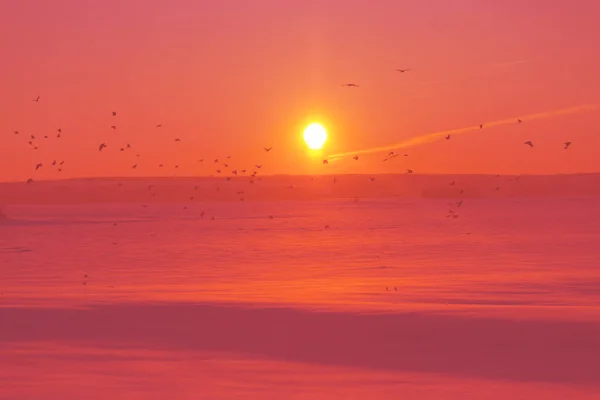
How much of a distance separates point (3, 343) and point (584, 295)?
45.9 ft

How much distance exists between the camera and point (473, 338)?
16.2 m

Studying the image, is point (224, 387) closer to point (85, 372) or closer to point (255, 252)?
point (85, 372)

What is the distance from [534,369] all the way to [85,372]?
6.55 metres

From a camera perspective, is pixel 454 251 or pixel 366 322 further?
pixel 454 251

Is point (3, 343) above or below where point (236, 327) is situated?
below

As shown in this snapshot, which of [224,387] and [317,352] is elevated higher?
[317,352]

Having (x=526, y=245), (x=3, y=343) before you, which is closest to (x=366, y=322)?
(x=3, y=343)

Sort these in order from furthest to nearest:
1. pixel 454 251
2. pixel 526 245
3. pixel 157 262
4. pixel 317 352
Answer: pixel 526 245 < pixel 454 251 < pixel 157 262 < pixel 317 352

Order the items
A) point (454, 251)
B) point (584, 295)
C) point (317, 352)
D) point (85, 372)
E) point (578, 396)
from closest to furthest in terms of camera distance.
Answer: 1. point (578, 396)
2. point (85, 372)
3. point (317, 352)
4. point (584, 295)
5. point (454, 251)

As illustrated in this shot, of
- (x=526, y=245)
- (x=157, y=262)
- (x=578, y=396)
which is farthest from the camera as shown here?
(x=526, y=245)

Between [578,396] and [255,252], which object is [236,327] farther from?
[255,252]

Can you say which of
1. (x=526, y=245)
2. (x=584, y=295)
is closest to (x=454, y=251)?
(x=526, y=245)

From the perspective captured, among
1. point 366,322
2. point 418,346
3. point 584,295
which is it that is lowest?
point 418,346

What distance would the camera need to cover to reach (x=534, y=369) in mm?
14203
